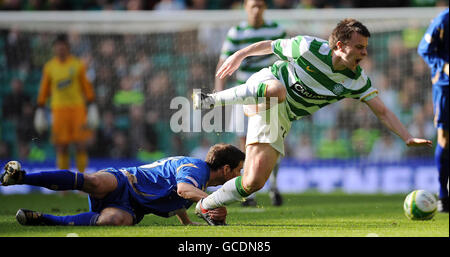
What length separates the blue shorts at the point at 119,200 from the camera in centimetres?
559

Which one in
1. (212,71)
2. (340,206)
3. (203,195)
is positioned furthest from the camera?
(212,71)

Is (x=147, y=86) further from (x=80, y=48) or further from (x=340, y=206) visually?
(x=340, y=206)

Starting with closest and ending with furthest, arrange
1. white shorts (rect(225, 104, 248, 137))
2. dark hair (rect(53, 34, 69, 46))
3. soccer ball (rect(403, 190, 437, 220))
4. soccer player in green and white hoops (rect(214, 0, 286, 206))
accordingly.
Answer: soccer ball (rect(403, 190, 437, 220)) → white shorts (rect(225, 104, 248, 137)) → soccer player in green and white hoops (rect(214, 0, 286, 206)) → dark hair (rect(53, 34, 69, 46))

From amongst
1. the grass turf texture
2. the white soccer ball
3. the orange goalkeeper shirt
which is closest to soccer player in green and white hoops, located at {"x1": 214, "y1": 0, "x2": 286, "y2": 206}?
the grass turf texture

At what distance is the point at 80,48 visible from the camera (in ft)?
45.1

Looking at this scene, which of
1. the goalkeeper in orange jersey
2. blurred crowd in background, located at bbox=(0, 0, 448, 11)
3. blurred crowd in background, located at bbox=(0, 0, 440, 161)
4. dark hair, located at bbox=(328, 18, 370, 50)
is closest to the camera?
dark hair, located at bbox=(328, 18, 370, 50)

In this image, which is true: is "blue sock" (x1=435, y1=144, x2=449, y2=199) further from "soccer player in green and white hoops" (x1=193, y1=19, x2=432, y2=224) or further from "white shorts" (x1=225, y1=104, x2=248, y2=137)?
"soccer player in green and white hoops" (x1=193, y1=19, x2=432, y2=224)

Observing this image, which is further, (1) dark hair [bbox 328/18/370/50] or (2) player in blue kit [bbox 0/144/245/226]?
(1) dark hair [bbox 328/18/370/50]

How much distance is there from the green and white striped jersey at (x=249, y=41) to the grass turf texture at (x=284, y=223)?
5.40 ft

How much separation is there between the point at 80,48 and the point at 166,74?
175 centimetres

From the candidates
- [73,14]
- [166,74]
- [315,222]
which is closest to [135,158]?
[166,74]

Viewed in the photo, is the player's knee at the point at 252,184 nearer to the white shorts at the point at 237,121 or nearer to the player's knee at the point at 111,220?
the player's knee at the point at 111,220

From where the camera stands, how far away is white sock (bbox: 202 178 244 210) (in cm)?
559

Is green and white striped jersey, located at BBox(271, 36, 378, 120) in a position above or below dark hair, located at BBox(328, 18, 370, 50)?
below
